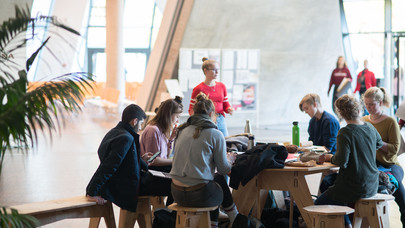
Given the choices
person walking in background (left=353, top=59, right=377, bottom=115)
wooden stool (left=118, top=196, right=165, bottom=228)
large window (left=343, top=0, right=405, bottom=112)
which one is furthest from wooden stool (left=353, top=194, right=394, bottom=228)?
large window (left=343, top=0, right=405, bottom=112)

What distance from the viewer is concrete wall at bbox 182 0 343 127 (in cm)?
1202

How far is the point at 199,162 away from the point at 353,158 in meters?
1.11

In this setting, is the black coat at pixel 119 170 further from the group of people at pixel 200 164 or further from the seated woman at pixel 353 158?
the seated woman at pixel 353 158

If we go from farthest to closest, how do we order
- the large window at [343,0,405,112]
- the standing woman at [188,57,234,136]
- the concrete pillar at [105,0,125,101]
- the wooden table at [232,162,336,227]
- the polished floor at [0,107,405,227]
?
the concrete pillar at [105,0,125,101]
the large window at [343,0,405,112]
the polished floor at [0,107,405,227]
the standing woman at [188,57,234,136]
the wooden table at [232,162,336,227]

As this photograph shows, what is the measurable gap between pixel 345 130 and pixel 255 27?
8.76 meters

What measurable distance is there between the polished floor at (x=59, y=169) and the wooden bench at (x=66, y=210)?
0.52 meters

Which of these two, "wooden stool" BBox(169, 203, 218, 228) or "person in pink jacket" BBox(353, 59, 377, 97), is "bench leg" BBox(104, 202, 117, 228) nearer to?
"wooden stool" BBox(169, 203, 218, 228)

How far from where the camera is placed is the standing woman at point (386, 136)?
4.70 metres

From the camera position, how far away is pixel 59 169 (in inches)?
328

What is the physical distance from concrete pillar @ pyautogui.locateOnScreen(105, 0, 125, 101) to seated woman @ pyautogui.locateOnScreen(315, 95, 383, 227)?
13.7 meters

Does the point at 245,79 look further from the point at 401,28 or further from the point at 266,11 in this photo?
the point at 401,28

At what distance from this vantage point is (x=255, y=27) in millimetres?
12641

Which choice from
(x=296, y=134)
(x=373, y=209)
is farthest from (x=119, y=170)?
(x=373, y=209)

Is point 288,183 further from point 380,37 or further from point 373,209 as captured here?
point 380,37
